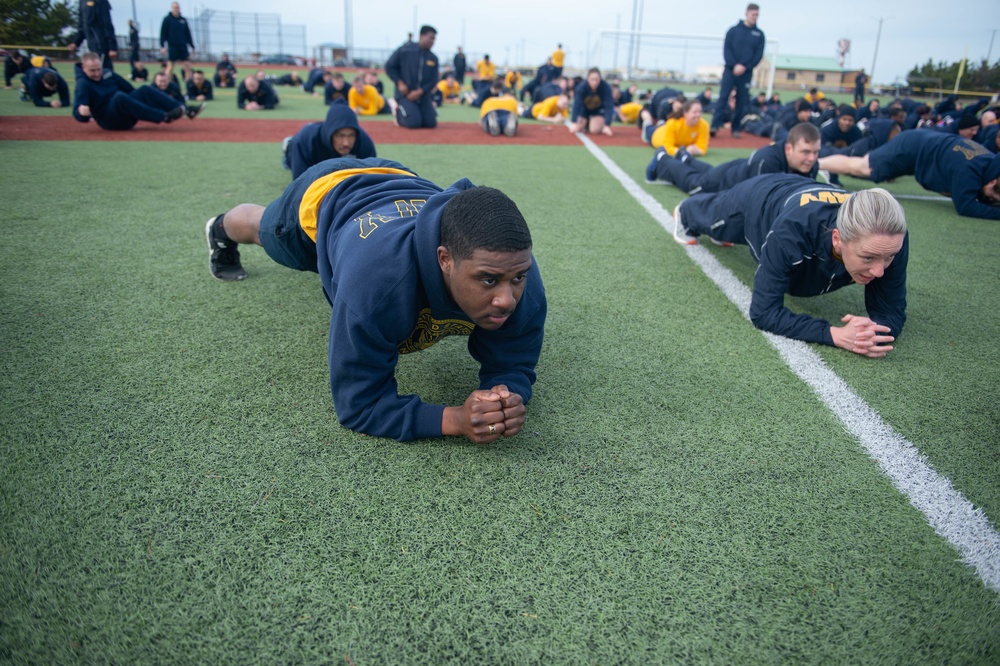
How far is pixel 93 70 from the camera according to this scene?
8664 millimetres

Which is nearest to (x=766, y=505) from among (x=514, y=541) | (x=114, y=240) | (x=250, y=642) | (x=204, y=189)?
(x=514, y=541)

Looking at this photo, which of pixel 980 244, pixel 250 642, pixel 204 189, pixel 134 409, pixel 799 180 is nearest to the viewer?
pixel 250 642

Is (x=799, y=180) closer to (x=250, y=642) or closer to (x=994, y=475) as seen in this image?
(x=994, y=475)

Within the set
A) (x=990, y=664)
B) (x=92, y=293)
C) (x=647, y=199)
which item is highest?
(x=647, y=199)

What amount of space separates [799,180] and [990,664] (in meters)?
2.82

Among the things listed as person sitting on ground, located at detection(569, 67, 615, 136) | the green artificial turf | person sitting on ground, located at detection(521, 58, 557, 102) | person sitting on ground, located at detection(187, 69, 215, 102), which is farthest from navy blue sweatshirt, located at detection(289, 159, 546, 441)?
person sitting on ground, located at detection(521, 58, 557, 102)

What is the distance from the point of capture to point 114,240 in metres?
4.09

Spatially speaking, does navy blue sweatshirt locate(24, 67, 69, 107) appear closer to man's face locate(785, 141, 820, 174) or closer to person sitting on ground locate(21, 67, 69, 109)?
person sitting on ground locate(21, 67, 69, 109)

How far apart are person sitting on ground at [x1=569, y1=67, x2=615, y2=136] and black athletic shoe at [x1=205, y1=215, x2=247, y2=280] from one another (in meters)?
9.48

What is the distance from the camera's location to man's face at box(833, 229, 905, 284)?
2619 millimetres

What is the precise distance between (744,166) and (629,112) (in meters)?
10.4

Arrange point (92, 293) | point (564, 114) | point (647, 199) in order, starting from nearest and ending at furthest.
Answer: point (92, 293)
point (647, 199)
point (564, 114)

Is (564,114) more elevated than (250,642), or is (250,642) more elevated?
(564,114)

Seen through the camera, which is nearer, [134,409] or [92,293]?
[134,409]
